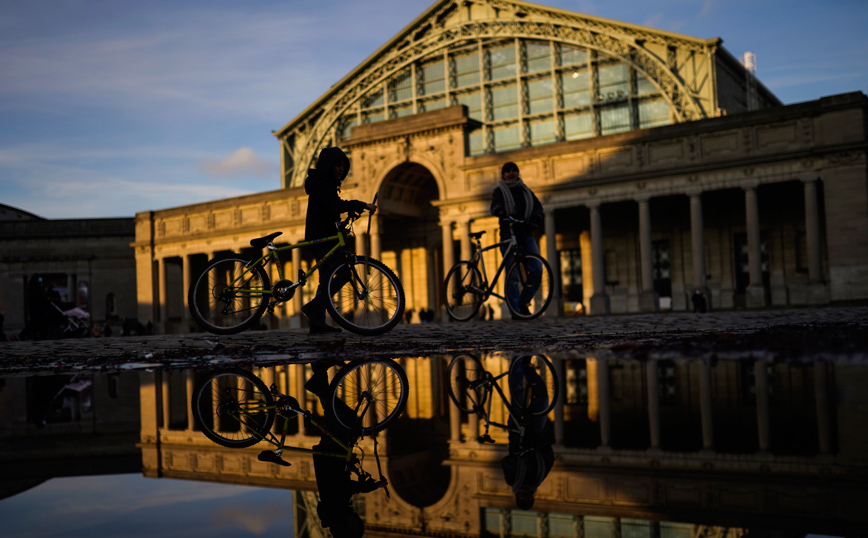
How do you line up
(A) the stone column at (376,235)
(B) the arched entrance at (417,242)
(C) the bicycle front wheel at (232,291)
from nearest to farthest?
(C) the bicycle front wheel at (232,291)
(A) the stone column at (376,235)
(B) the arched entrance at (417,242)

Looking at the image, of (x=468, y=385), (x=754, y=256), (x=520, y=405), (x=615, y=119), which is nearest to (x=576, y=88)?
(x=615, y=119)

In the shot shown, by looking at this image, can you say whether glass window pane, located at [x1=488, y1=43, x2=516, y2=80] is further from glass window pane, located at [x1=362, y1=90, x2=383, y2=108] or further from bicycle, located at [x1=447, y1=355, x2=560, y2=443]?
bicycle, located at [x1=447, y1=355, x2=560, y2=443]

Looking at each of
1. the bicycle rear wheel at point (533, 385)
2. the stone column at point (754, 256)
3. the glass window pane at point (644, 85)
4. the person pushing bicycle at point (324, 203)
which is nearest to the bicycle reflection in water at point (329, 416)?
the bicycle rear wheel at point (533, 385)

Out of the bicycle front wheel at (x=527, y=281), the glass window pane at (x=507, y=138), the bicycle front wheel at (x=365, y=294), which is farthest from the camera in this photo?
the glass window pane at (x=507, y=138)

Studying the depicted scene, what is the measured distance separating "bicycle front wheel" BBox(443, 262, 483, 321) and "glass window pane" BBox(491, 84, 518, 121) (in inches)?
1941

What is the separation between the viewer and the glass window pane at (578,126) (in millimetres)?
56594

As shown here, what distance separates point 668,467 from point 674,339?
4494mm

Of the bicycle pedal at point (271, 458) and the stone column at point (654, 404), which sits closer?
the bicycle pedal at point (271, 458)

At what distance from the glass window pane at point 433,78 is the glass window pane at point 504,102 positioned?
486 cm

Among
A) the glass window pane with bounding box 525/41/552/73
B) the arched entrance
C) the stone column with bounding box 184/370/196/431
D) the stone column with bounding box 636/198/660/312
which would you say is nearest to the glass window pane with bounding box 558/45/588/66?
the glass window pane with bounding box 525/41/552/73

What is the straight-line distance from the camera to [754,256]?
2939 cm

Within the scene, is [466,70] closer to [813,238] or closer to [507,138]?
[507,138]

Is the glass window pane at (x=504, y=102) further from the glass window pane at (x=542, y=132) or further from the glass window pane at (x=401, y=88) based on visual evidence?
the glass window pane at (x=401, y=88)

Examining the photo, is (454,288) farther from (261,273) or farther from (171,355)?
(171,355)
